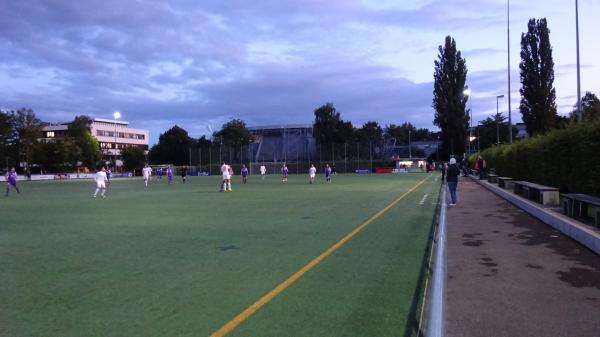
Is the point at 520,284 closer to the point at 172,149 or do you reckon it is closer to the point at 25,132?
the point at 25,132

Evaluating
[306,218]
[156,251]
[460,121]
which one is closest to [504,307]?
[156,251]

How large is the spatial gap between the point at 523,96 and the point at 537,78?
2.05 m

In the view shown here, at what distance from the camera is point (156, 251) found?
8.98m

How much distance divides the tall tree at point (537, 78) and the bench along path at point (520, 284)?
1496 inches

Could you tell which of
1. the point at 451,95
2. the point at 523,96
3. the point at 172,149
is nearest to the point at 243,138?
the point at 172,149

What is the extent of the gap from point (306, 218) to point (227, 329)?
30.2 feet

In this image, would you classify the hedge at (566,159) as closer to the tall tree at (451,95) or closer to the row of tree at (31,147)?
the tall tree at (451,95)

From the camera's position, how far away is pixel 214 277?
22.6ft

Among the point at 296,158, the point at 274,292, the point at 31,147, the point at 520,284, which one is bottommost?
the point at 520,284

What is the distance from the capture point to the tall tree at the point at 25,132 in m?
91.9

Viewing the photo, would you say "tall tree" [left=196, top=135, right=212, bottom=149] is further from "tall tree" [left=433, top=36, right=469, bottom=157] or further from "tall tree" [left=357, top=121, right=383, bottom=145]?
"tall tree" [left=433, top=36, right=469, bottom=157]

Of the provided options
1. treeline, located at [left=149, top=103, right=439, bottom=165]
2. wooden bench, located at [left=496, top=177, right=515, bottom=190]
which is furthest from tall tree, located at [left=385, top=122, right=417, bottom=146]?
wooden bench, located at [left=496, top=177, right=515, bottom=190]

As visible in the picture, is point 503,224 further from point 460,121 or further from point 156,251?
point 460,121

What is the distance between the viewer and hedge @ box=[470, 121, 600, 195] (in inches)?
494
